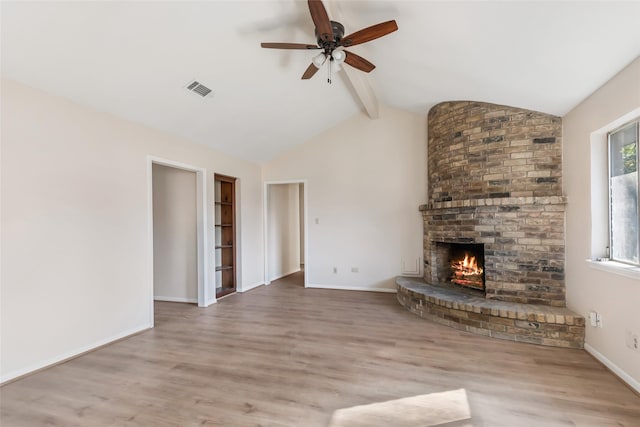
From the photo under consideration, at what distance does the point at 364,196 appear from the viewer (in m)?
5.61

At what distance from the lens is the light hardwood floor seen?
2.01 meters

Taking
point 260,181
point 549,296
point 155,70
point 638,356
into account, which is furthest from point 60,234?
point 549,296

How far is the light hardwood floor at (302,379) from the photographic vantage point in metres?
2.01

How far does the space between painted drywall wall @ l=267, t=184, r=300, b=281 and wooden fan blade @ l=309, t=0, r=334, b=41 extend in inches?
165

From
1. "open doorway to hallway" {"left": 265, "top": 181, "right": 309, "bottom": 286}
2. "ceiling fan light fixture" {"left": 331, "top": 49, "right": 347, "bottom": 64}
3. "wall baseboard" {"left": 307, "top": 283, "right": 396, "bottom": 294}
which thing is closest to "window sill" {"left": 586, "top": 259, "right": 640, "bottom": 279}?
"ceiling fan light fixture" {"left": 331, "top": 49, "right": 347, "bottom": 64}

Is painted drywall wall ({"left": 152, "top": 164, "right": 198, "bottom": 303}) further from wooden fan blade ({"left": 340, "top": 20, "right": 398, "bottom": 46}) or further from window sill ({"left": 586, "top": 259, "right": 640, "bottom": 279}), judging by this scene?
window sill ({"left": 586, "top": 259, "right": 640, "bottom": 279})

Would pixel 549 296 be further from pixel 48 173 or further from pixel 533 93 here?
pixel 48 173

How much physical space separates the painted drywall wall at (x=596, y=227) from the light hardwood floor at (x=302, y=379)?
27 cm

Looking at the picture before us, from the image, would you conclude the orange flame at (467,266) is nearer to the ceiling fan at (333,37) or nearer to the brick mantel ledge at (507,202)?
the brick mantel ledge at (507,202)

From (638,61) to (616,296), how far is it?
1.84 metres

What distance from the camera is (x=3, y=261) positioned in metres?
2.42

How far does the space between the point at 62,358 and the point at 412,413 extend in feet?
10.2

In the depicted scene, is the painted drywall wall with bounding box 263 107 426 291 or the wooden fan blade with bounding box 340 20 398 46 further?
the painted drywall wall with bounding box 263 107 426 291

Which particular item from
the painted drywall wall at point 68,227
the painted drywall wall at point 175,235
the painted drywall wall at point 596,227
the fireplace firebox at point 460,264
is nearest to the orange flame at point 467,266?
the fireplace firebox at point 460,264
